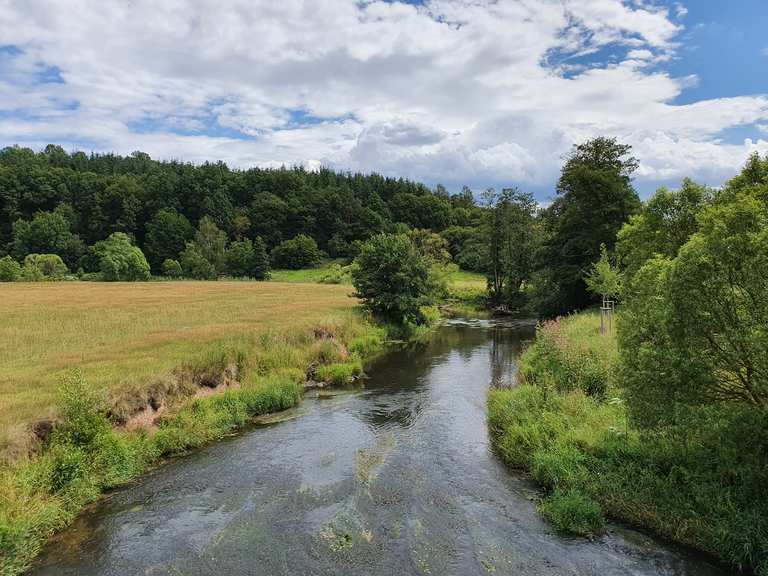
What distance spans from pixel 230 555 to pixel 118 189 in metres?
133

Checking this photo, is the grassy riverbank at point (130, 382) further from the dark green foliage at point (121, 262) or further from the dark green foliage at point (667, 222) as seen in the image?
the dark green foliage at point (121, 262)

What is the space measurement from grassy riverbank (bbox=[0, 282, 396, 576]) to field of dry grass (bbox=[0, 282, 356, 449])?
70 mm

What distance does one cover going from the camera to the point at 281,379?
22.8 m

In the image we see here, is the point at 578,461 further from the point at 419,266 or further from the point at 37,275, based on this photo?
the point at 37,275

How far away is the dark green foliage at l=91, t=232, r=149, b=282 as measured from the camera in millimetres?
83344

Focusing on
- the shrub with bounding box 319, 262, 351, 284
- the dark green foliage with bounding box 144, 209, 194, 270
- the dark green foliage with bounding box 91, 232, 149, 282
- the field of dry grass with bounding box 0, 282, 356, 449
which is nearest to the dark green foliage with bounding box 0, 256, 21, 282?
the dark green foliage with bounding box 91, 232, 149, 282

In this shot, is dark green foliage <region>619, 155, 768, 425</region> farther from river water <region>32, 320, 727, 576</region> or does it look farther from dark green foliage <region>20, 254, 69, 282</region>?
dark green foliage <region>20, 254, 69, 282</region>

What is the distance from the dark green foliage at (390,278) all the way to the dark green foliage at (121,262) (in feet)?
200


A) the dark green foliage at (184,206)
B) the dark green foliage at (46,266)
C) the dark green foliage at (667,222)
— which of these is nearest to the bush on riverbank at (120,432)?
the dark green foliage at (667,222)

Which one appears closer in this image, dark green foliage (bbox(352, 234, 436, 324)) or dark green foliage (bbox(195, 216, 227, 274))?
dark green foliage (bbox(352, 234, 436, 324))

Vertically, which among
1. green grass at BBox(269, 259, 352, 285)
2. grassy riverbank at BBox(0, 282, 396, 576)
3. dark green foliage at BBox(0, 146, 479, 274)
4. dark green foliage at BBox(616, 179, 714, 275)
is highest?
dark green foliage at BBox(0, 146, 479, 274)

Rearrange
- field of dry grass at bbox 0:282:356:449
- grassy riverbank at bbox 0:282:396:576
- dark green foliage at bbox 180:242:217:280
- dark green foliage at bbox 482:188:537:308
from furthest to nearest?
dark green foliage at bbox 180:242:217:280 < dark green foliage at bbox 482:188:537:308 < field of dry grass at bbox 0:282:356:449 < grassy riverbank at bbox 0:282:396:576

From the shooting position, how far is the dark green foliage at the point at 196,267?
99750 mm

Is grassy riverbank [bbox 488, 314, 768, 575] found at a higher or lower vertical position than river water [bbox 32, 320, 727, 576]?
higher
